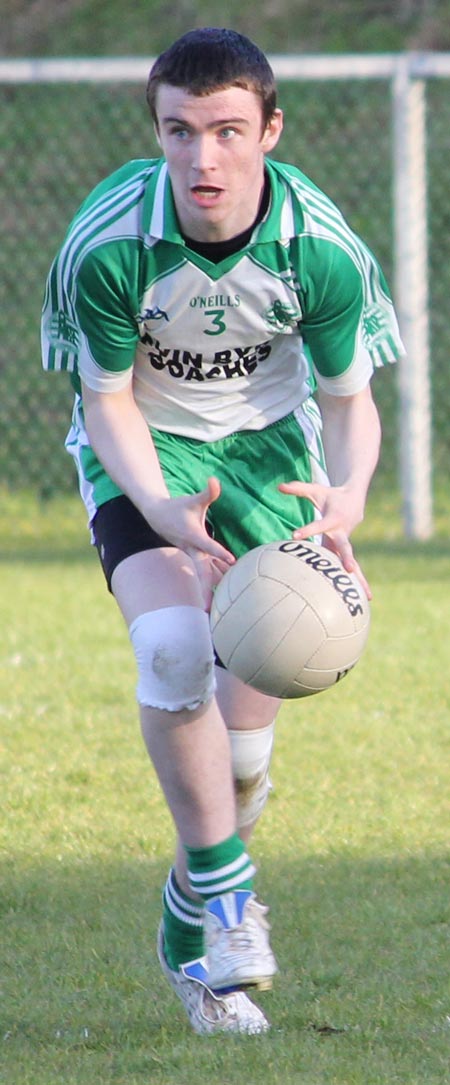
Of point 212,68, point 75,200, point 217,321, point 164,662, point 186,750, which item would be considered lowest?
point 75,200

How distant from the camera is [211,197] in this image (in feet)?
10.4

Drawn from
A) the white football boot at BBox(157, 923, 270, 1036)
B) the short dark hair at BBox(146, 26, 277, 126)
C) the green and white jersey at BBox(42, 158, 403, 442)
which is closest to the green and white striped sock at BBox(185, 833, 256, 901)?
the white football boot at BBox(157, 923, 270, 1036)

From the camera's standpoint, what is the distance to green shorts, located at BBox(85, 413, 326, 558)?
3.49 m

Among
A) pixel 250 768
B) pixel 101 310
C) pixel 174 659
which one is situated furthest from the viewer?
pixel 250 768

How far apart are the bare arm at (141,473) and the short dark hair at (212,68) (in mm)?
566

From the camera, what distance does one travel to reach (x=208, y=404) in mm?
3512

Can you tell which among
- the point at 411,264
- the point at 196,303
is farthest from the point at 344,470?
the point at 411,264

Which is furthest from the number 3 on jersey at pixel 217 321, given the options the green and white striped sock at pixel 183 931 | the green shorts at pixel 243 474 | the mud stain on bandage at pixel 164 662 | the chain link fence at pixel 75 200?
the chain link fence at pixel 75 200

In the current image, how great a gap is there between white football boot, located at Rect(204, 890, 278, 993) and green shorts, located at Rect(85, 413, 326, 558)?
783 millimetres

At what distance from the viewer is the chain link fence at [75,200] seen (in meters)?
11.3

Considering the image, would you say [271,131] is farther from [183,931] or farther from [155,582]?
[183,931]

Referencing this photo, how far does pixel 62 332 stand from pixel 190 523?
0.64 meters

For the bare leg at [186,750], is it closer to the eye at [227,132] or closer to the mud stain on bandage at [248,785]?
the mud stain on bandage at [248,785]

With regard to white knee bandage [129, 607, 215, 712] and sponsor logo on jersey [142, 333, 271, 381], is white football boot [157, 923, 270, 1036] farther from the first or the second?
sponsor logo on jersey [142, 333, 271, 381]
